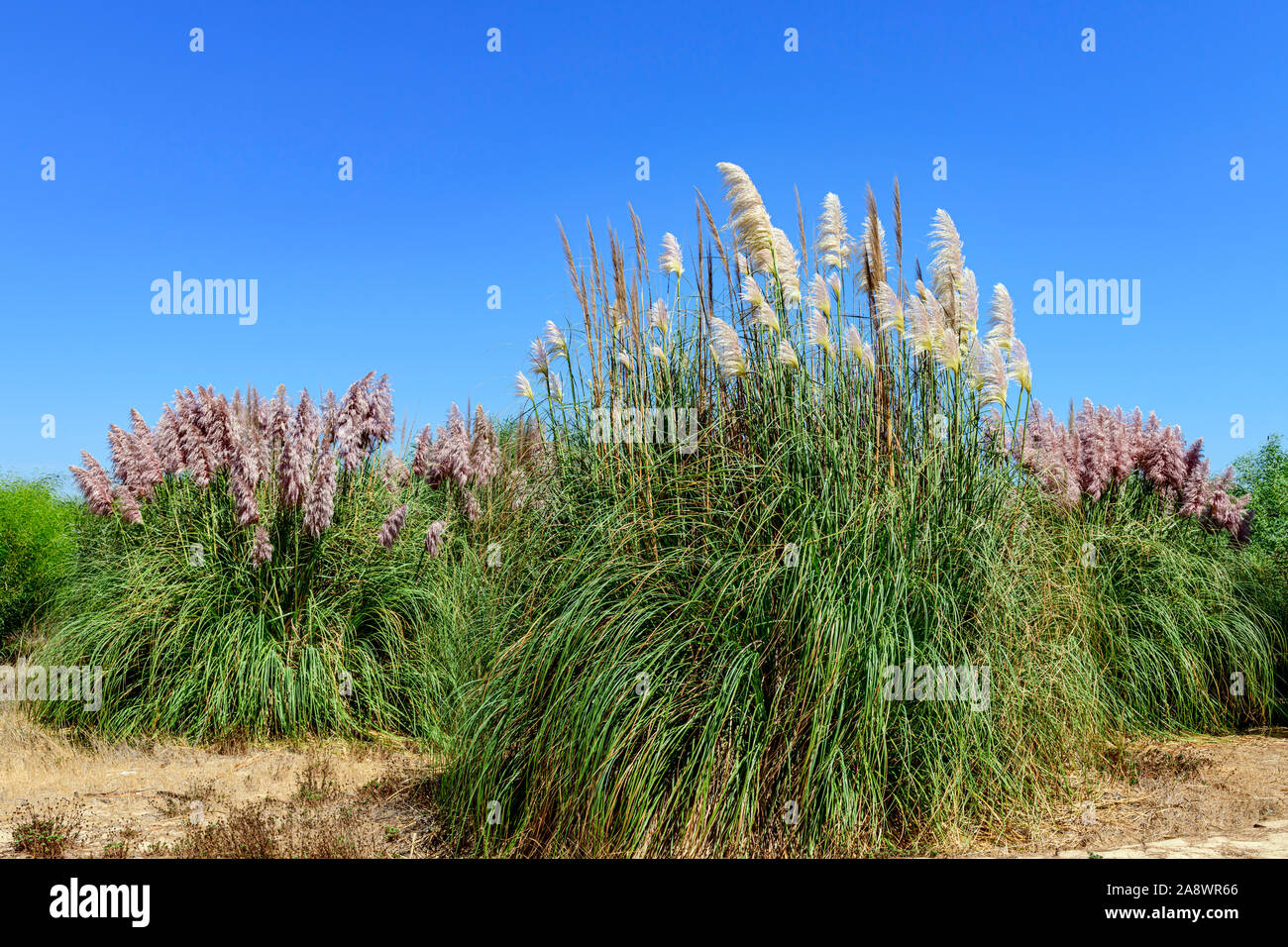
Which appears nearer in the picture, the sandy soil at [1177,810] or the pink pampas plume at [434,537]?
the sandy soil at [1177,810]

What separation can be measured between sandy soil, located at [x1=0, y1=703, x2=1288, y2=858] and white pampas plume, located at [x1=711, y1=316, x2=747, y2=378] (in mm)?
2347

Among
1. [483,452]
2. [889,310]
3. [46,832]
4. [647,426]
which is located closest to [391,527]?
[483,452]

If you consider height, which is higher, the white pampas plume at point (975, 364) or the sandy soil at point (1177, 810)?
the white pampas plume at point (975, 364)

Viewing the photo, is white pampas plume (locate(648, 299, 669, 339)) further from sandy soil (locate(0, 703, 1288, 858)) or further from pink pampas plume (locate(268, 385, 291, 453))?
pink pampas plume (locate(268, 385, 291, 453))

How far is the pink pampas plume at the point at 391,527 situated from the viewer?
6535 mm

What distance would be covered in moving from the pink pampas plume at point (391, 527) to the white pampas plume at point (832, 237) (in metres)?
3.53

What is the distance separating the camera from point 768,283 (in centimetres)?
473

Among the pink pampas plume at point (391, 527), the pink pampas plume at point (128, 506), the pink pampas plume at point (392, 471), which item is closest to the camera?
the pink pampas plume at point (391, 527)

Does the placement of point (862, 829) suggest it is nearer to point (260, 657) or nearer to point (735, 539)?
point (735, 539)
